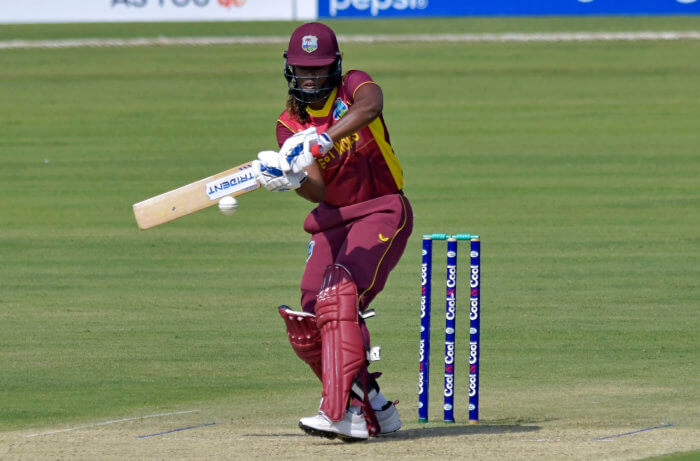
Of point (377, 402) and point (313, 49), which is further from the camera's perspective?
point (377, 402)

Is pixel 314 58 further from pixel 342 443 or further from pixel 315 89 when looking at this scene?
pixel 342 443

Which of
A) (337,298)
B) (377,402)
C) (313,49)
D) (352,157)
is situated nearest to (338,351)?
(337,298)

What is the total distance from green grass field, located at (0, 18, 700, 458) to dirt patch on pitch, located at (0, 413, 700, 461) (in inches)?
14.5

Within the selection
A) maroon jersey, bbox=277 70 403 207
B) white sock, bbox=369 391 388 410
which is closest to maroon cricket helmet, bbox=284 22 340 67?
maroon jersey, bbox=277 70 403 207

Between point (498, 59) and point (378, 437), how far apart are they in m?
18.4

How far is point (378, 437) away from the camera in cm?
623

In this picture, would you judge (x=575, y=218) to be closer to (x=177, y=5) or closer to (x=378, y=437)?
(x=378, y=437)

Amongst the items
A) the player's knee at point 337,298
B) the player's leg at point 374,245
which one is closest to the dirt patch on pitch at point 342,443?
the player's knee at point 337,298

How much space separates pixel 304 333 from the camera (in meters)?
6.11

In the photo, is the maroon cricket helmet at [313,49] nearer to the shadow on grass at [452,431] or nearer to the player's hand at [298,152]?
the player's hand at [298,152]

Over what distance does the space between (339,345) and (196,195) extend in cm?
92

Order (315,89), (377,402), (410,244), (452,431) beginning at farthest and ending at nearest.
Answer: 1. (410,244)
2. (452,431)
3. (377,402)
4. (315,89)

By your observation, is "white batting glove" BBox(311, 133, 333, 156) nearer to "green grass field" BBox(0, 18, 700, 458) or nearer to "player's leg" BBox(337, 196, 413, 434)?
"player's leg" BBox(337, 196, 413, 434)

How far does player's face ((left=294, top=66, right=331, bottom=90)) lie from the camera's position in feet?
20.0
